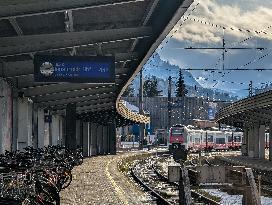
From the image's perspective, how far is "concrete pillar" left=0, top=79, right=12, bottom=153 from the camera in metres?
17.2

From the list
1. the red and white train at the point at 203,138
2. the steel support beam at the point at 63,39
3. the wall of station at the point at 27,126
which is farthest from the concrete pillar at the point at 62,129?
the steel support beam at the point at 63,39

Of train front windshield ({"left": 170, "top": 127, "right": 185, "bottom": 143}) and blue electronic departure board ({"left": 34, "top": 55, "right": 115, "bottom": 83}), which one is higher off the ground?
blue electronic departure board ({"left": 34, "top": 55, "right": 115, "bottom": 83})

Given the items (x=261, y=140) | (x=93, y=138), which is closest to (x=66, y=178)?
(x=261, y=140)

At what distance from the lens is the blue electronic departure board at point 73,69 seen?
14.5 metres

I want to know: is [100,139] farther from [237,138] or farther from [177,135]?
[237,138]

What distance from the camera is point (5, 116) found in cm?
1805

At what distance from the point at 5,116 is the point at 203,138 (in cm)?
4478

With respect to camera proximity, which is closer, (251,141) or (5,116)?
(5,116)

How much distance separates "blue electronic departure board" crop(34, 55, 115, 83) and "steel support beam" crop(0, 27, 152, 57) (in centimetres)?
86

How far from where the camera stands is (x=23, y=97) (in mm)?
21500

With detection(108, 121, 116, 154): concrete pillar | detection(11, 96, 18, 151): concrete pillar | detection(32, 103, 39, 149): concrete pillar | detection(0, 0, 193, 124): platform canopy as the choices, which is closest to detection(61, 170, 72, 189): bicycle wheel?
detection(0, 0, 193, 124): platform canopy

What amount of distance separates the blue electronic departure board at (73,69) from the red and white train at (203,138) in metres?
39.7

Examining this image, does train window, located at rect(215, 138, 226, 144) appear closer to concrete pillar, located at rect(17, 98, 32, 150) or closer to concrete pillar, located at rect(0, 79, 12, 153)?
concrete pillar, located at rect(17, 98, 32, 150)

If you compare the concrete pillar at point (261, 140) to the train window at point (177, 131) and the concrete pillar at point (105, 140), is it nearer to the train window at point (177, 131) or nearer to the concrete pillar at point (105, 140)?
the train window at point (177, 131)
